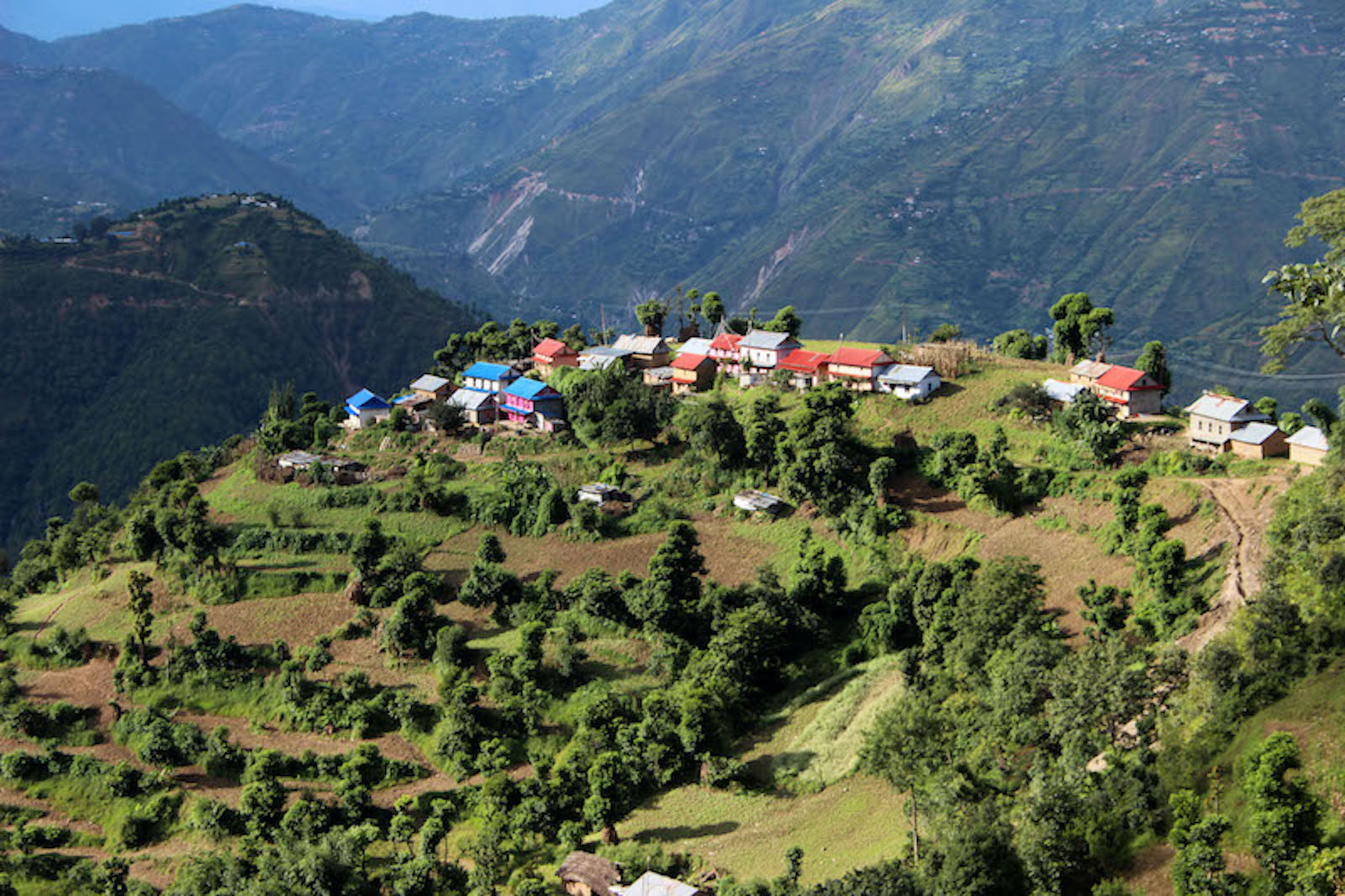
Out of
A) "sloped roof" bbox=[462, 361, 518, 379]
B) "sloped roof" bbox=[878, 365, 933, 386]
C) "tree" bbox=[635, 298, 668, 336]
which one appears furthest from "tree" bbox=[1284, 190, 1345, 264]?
"sloped roof" bbox=[462, 361, 518, 379]

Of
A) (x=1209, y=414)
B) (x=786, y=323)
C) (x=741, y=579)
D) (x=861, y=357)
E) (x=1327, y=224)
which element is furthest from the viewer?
(x=786, y=323)

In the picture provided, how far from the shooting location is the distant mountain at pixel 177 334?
368 feet

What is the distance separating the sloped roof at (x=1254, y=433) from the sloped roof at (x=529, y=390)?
115ft

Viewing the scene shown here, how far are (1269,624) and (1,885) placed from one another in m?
38.8

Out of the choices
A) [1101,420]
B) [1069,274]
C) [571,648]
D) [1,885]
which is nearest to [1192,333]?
[1069,274]

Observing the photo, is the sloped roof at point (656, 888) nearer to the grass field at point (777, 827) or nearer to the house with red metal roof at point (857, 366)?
the grass field at point (777, 827)

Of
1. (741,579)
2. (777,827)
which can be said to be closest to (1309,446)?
(741,579)

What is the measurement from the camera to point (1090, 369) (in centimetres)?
5541

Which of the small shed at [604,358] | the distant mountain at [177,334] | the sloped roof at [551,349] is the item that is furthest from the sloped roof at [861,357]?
the distant mountain at [177,334]

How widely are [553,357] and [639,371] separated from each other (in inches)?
218

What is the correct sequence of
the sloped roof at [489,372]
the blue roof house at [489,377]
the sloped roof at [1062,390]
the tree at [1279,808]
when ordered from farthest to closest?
1. the sloped roof at [489,372]
2. the blue roof house at [489,377]
3. the sloped roof at [1062,390]
4. the tree at [1279,808]

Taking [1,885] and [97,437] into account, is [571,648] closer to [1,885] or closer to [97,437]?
[1,885]

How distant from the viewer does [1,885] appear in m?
38.2

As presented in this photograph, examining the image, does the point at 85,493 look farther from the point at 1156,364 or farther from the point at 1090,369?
the point at 1156,364
